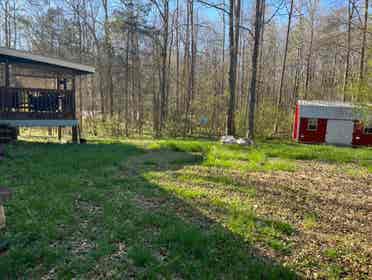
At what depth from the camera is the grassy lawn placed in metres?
2.71

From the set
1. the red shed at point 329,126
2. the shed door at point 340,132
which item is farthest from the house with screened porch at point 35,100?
the shed door at point 340,132

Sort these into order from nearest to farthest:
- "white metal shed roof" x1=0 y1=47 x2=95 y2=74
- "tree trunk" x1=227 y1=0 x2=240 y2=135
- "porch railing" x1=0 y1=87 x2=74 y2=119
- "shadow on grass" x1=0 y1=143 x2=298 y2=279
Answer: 1. "shadow on grass" x1=0 y1=143 x2=298 y2=279
2. "white metal shed roof" x1=0 y1=47 x2=95 y2=74
3. "porch railing" x1=0 y1=87 x2=74 y2=119
4. "tree trunk" x1=227 y1=0 x2=240 y2=135

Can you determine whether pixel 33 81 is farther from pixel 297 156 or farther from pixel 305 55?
pixel 305 55

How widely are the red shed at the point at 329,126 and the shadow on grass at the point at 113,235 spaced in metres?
14.7

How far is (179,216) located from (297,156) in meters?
6.86

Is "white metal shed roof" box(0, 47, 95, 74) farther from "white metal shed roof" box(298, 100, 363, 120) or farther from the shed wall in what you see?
the shed wall

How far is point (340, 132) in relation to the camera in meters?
17.2

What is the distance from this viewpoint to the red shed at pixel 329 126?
16938 mm

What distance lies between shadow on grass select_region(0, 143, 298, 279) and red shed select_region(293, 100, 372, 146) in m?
14.7

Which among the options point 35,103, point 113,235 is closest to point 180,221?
point 113,235

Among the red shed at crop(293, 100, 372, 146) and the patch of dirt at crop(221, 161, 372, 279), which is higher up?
the red shed at crop(293, 100, 372, 146)

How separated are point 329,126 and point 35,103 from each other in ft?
54.3

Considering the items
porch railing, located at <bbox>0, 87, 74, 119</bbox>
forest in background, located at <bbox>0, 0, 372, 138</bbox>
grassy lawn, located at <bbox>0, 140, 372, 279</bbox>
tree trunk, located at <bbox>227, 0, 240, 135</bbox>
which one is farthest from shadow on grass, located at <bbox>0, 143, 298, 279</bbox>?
forest in background, located at <bbox>0, 0, 372, 138</bbox>

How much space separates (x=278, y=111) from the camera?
19078 millimetres
